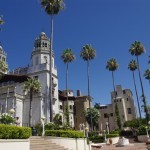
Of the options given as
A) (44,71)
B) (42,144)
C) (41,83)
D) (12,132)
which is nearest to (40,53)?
(44,71)

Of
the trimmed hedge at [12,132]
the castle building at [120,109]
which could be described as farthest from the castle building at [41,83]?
the trimmed hedge at [12,132]

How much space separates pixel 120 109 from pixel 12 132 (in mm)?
63955

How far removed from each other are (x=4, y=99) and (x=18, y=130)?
123 ft

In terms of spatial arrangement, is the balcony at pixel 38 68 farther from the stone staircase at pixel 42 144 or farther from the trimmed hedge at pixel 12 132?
the trimmed hedge at pixel 12 132

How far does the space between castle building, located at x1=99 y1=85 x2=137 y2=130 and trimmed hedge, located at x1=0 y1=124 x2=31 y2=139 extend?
62.1 m

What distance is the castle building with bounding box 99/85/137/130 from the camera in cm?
7744

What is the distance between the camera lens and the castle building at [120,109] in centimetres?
7744

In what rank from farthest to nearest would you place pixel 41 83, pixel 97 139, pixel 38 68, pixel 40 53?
pixel 40 53 < pixel 38 68 < pixel 41 83 < pixel 97 139

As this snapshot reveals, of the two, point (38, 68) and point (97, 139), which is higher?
point (38, 68)

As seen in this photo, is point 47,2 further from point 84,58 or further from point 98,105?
point 98,105

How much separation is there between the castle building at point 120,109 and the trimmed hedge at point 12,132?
62.1 m

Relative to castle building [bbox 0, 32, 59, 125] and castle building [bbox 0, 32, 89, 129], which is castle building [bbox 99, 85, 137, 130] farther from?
castle building [bbox 0, 32, 59, 125]

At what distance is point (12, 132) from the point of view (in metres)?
17.3

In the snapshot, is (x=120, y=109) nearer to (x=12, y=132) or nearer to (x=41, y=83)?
(x=41, y=83)
